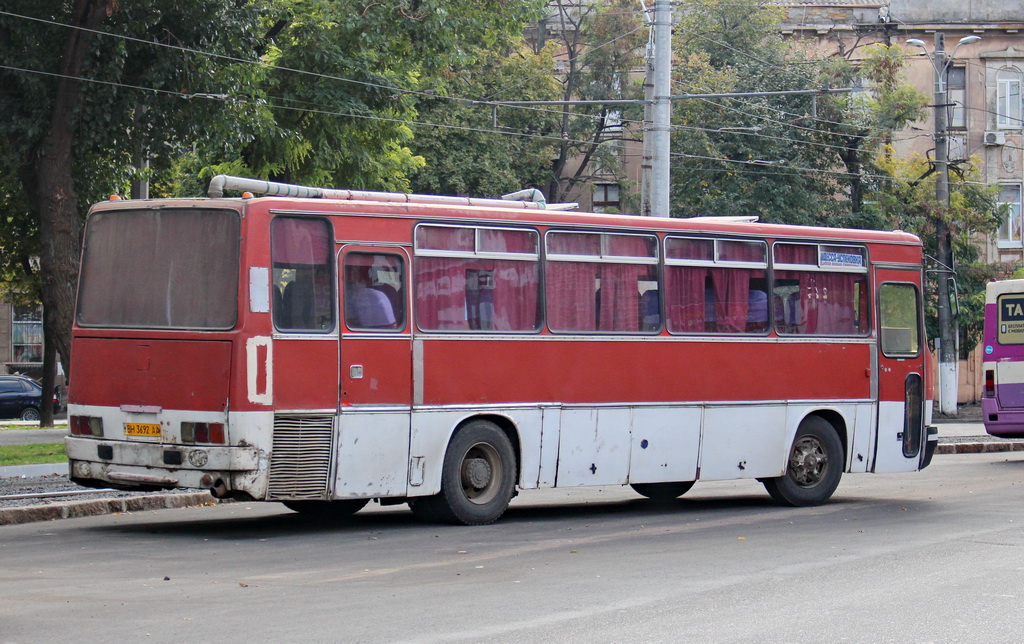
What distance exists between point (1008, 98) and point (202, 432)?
141ft

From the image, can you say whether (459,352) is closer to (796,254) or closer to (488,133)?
(796,254)

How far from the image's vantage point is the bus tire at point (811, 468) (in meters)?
15.3

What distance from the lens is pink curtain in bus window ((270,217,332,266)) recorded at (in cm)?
1161

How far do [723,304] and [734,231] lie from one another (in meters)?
0.80

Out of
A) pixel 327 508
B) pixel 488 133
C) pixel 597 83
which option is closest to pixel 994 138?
pixel 597 83

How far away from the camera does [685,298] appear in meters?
14.3

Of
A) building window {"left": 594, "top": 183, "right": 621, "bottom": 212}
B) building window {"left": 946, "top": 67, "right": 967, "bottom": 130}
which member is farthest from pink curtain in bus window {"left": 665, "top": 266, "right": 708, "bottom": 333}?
building window {"left": 946, "top": 67, "right": 967, "bottom": 130}

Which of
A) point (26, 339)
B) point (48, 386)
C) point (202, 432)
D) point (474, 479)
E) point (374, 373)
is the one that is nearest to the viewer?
point (202, 432)

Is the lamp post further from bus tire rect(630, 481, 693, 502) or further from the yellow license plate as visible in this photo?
the yellow license plate

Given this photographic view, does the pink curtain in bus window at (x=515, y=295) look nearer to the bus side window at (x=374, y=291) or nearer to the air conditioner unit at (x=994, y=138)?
the bus side window at (x=374, y=291)

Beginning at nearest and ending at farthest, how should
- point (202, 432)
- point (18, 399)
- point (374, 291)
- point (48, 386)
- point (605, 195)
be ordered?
point (202, 432) < point (374, 291) < point (48, 386) < point (18, 399) < point (605, 195)

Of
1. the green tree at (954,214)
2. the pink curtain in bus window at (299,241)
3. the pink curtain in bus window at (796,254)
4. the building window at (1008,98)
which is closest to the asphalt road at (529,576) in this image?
the pink curtain in bus window at (299,241)

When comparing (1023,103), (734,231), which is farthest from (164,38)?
(1023,103)

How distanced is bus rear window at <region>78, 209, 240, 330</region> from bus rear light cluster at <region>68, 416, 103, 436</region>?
829 mm
